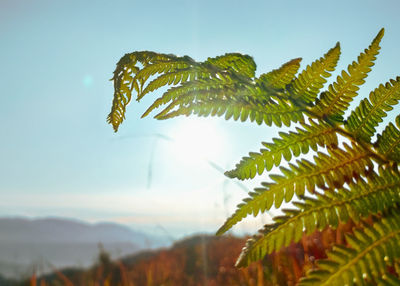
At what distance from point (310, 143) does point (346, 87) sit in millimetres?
237

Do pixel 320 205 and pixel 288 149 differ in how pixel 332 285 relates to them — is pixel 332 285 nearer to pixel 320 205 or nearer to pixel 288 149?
pixel 320 205

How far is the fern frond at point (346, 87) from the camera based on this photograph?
45.2 inches

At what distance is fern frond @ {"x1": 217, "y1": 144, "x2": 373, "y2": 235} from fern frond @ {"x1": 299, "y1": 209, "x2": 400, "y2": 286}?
0.17 metres

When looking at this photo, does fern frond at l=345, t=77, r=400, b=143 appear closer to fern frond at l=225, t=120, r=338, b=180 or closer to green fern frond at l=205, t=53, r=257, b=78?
fern frond at l=225, t=120, r=338, b=180

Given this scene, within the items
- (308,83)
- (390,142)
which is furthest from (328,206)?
(308,83)

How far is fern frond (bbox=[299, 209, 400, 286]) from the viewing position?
2.80ft

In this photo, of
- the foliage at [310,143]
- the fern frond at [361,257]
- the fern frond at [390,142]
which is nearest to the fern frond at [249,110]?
the foliage at [310,143]

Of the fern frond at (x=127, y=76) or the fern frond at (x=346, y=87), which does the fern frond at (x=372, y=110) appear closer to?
the fern frond at (x=346, y=87)

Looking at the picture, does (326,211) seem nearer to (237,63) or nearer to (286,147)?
(286,147)

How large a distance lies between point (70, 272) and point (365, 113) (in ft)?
27.3

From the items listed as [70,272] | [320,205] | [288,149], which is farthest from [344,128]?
[70,272]

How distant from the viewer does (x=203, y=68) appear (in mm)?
1151

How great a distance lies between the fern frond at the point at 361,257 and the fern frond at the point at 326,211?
5 cm

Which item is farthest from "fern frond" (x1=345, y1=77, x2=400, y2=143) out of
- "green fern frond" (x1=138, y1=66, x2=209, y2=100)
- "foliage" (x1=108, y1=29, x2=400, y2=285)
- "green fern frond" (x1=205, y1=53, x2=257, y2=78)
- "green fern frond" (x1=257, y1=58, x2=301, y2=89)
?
"green fern frond" (x1=138, y1=66, x2=209, y2=100)
